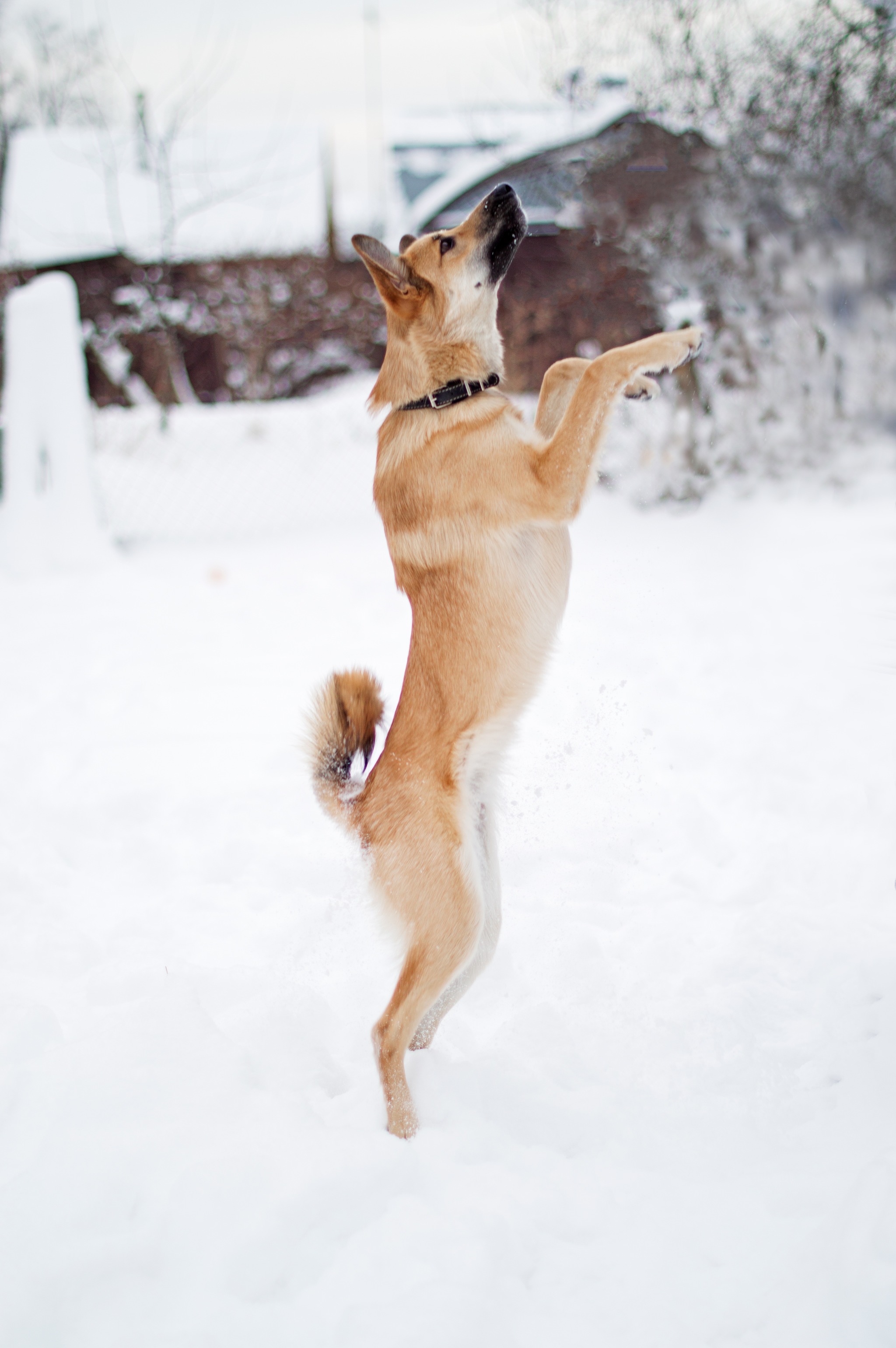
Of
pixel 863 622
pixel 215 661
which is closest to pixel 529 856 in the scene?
pixel 863 622

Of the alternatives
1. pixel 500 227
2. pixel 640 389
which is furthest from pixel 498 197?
pixel 640 389

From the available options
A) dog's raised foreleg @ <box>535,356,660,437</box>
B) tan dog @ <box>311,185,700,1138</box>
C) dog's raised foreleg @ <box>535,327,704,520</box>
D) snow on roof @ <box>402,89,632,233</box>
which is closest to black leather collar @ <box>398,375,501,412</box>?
tan dog @ <box>311,185,700,1138</box>

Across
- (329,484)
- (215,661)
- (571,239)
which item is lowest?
(215,661)

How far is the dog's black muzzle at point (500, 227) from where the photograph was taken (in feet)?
7.38

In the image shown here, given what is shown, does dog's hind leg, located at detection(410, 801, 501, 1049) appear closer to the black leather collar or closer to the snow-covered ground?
the snow-covered ground

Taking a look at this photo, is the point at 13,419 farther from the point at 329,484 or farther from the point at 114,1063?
the point at 114,1063

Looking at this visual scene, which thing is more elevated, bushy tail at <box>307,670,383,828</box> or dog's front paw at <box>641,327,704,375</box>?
dog's front paw at <box>641,327,704,375</box>

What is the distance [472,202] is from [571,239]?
3788 mm

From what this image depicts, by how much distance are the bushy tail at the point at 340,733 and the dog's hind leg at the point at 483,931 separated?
33 cm

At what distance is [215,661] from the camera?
5.18 m

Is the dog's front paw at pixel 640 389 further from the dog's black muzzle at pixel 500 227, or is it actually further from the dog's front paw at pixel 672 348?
the dog's black muzzle at pixel 500 227

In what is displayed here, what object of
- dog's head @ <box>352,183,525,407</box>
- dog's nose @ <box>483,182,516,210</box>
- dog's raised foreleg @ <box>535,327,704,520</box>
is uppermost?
dog's nose @ <box>483,182,516,210</box>

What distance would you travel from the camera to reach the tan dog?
2.05m

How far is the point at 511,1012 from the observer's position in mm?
2482
